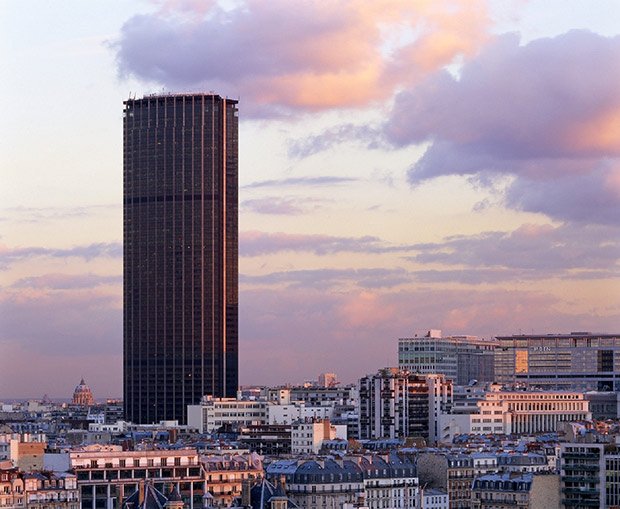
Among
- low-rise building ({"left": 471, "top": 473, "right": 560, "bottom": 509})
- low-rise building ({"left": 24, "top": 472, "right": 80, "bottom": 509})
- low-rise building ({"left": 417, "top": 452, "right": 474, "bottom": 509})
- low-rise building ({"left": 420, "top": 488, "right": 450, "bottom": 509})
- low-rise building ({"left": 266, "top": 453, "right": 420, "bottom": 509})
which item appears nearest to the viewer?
low-rise building ({"left": 24, "top": 472, "right": 80, "bottom": 509})

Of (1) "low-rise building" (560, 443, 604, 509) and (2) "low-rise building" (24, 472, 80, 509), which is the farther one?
(1) "low-rise building" (560, 443, 604, 509)

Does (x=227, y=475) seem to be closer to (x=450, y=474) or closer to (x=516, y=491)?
(x=516, y=491)

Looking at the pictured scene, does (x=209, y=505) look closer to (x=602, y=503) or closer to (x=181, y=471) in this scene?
(x=181, y=471)

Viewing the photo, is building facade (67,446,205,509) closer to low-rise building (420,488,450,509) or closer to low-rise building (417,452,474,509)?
low-rise building (420,488,450,509)

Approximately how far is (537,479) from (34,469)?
130 feet

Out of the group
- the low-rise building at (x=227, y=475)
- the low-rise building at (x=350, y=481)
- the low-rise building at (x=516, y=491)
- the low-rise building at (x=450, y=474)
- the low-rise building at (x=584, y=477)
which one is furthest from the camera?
the low-rise building at (x=450, y=474)

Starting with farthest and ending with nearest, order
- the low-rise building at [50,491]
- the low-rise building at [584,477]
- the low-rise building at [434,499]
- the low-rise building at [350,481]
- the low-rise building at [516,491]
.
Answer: the low-rise building at [434,499] → the low-rise building at [350,481] → the low-rise building at [516,491] → the low-rise building at [584,477] → the low-rise building at [50,491]

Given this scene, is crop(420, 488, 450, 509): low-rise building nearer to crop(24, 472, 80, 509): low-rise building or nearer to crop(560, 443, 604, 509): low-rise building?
crop(560, 443, 604, 509): low-rise building

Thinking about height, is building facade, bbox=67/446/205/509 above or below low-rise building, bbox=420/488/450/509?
above

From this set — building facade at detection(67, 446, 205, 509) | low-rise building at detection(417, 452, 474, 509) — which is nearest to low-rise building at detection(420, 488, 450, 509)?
low-rise building at detection(417, 452, 474, 509)

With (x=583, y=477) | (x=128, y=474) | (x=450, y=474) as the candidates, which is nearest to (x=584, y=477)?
(x=583, y=477)

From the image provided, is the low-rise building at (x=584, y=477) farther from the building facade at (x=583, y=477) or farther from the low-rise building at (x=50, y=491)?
the low-rise building at (x=50, y=491)

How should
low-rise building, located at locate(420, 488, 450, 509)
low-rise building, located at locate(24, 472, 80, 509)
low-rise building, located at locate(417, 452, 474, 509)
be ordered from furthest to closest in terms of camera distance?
low-rise building, located at locate(417, 452, 474, 509) < low-rise building, located at locate(420, 488, 450, 509) < low-rise building, located at locate(24, 472, 80, 509)

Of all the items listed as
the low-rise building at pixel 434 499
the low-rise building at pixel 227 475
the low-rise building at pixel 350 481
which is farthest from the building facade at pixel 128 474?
the low-rise building at pixel 434 499
